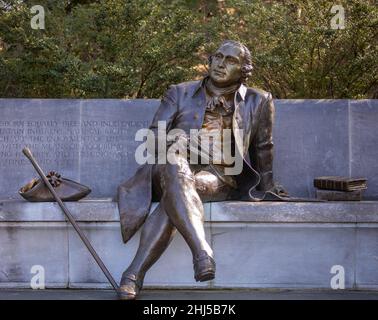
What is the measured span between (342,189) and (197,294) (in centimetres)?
172

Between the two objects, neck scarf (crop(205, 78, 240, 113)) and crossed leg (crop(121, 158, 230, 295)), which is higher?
neck scarf (crop(205, 78, 240, 113))

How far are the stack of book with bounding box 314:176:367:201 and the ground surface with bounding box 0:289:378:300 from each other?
0.91m

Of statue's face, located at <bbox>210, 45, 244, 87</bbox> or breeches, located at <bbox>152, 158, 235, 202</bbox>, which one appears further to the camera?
statue's face, located at <bbox>210, 45, 244, 87</bbox>

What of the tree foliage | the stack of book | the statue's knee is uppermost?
the tree foliage

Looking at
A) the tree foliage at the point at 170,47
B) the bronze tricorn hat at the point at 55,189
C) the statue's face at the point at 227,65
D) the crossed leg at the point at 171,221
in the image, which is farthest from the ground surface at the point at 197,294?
the tree foliage at the point at 170,47

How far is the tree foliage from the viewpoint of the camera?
13.6 meters

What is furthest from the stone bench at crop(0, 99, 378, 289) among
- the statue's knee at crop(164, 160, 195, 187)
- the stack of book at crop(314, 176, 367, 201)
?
the statue's knee at crop(164, 160, 195, 187)

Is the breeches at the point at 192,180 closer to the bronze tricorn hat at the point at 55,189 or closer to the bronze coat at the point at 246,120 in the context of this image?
the bronze coat at the point at 246,120
